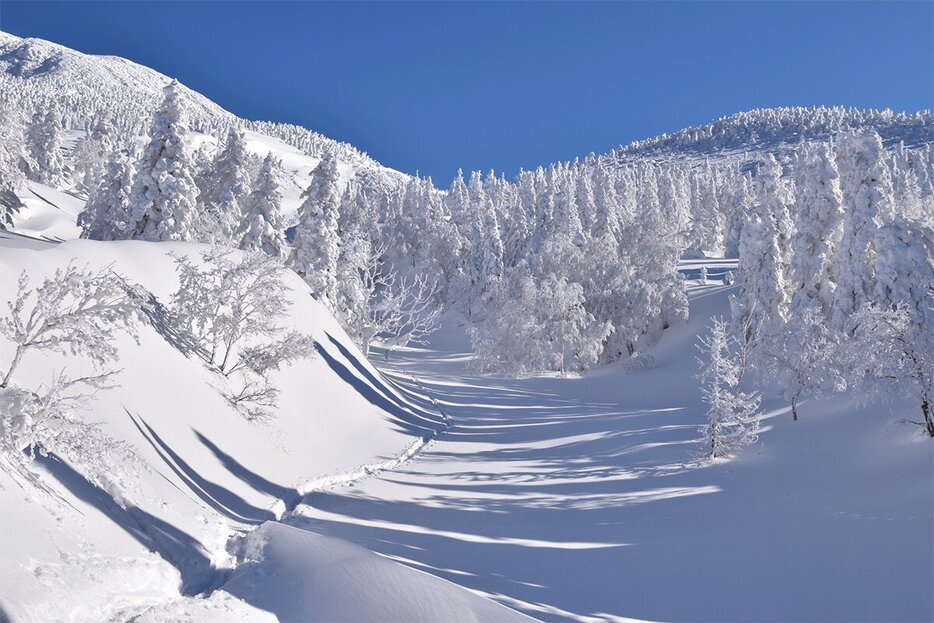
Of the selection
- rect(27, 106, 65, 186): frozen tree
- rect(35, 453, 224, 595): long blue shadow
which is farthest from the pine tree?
rect(27, 106, 65, 186): frozen tree

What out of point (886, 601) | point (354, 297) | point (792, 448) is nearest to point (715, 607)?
point (886, 601)

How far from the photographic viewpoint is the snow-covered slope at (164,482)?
710 cm

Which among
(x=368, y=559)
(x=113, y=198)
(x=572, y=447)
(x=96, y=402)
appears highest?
(x=113, y=198)

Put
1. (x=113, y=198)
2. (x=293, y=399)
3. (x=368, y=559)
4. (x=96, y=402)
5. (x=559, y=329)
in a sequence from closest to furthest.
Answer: (x=368, y=559) → (x=96, y=402) → (x=293, y=399) → (x=113, y=198) → (x=559, y=329)

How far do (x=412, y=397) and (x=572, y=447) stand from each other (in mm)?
10578

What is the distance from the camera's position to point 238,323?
17.9 metres

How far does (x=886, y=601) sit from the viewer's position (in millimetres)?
10133

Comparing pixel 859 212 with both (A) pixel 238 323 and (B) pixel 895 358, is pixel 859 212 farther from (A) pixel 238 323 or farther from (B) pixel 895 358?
(A) pixel 238 323

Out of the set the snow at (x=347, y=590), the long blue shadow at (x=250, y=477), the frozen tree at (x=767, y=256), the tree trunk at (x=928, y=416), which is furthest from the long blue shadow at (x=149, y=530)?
the frozen tree at (x=767, y=256)

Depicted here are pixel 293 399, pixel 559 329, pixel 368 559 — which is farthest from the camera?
pixel 559 329

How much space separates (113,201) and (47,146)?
4893cm

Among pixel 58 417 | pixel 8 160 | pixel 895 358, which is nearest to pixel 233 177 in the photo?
pixel 8 160

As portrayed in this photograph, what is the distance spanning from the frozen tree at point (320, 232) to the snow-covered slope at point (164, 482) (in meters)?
21.6

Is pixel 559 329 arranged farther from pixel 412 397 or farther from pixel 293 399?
pixel 293 399
